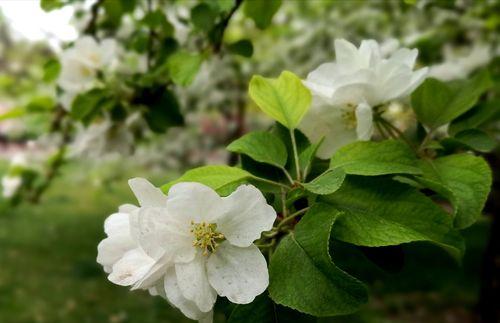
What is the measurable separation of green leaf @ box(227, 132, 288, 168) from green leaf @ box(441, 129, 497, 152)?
327mm

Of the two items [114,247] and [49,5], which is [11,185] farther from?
[114,247]

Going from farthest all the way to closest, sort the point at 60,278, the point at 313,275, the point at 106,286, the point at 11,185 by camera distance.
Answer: the point at 60,278
the point at 106,286
the point at 11,185
the point at 313,275

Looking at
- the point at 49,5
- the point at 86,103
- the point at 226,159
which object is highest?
the point at 49,5

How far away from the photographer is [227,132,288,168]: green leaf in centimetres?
81

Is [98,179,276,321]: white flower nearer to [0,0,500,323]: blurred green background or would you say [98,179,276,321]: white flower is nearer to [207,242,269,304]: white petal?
[207,242,269,304]: white petal

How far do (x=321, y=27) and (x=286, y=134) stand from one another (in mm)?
3399

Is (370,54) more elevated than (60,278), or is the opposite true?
(370,54)

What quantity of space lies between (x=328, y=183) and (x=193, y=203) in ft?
0.59

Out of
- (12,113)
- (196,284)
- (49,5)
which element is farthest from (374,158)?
(12,113)

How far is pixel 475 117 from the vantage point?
1.01 metres

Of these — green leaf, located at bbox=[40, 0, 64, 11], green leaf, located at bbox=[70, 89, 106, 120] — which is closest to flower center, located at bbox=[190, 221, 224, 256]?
green leaf, located at bbox=[70, 89, 106, 120]

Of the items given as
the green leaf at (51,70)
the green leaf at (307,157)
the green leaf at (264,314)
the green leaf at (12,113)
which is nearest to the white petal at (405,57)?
the green leaf at (307,157)

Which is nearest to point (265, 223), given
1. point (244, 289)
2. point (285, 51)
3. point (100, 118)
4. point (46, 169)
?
point (244, 289)

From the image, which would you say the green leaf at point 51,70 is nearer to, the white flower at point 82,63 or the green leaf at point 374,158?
the white flower at point 82,63
